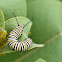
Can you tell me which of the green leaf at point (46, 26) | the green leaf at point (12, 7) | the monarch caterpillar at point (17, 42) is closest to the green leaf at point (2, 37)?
the monarch caterpillar at point (17, 42)

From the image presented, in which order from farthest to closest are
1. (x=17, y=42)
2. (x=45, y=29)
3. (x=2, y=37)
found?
(x=45, y=29) → (x=17, y=42) → (x=2, y=37)

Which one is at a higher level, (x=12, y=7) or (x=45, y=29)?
(x=12, y=7)

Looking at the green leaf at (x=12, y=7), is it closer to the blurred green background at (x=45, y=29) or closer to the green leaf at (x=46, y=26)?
the blurred green background at (x=45, y=29)

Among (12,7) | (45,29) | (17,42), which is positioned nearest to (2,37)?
(17,42)

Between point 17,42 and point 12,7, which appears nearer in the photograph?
point 17,42

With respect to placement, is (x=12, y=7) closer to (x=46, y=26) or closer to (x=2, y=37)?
(x=2, y=37)

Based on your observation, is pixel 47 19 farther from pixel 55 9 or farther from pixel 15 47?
pixel 15 47

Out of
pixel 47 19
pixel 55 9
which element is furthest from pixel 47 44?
pixel 55 9

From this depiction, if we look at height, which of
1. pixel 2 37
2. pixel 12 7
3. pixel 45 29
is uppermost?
pixel 12 7
